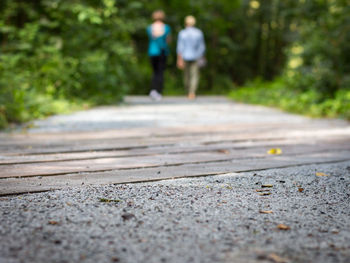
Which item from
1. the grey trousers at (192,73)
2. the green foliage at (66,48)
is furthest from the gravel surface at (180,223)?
the grey trousers at (192,73)

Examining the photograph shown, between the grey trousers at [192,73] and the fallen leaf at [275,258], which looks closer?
the fallen leaf at [275,258]

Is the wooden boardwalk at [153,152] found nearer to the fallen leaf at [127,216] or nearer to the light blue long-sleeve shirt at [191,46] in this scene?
the fallen leaf at [127,216]

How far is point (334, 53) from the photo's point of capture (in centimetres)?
852

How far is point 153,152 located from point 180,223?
72.8 inches

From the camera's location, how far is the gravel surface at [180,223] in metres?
1.78

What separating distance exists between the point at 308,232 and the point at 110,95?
797 centimetres

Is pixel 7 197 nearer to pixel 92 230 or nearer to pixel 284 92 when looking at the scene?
pixel 92 230

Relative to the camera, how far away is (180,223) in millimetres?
2115

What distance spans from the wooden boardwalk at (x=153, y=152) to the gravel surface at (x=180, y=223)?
31 centimetres

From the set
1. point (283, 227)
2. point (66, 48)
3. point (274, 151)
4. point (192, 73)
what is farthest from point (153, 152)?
point (192, 73)

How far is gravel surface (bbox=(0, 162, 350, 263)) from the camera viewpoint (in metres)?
1.78

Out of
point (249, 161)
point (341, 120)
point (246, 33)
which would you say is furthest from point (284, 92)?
point (246, 33)

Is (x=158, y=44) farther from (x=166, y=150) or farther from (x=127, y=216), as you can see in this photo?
(x=127, y=216)

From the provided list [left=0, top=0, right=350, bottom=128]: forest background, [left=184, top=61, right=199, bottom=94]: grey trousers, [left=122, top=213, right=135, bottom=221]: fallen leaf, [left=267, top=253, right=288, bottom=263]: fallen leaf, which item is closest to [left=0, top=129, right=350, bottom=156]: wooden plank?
[left=122, top=213, right=135, bottom=221]: fallen leaf
